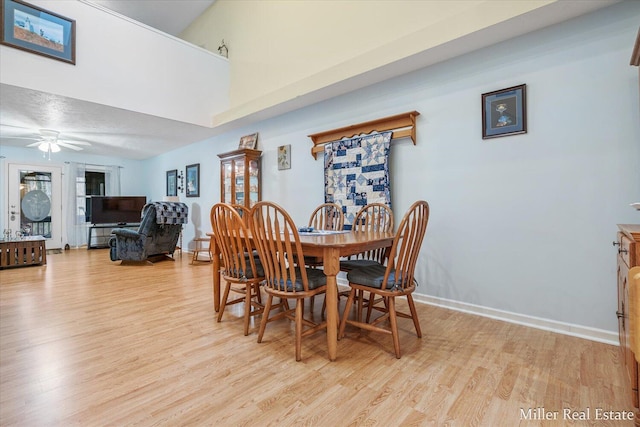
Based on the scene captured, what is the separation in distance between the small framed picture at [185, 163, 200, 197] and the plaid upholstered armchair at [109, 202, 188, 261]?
3.09 ft

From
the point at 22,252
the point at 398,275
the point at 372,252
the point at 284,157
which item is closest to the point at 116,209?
the point at 22,252

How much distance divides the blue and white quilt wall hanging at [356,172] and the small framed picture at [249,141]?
5.11 feet

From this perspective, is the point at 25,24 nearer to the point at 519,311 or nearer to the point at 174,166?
the point at 174,166

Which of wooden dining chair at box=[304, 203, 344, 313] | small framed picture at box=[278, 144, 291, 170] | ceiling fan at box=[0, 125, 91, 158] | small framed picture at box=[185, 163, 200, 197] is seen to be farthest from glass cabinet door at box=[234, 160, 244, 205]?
ceiling fan at box=[0, 125, 91, 158]

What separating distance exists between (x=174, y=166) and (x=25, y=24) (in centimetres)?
360

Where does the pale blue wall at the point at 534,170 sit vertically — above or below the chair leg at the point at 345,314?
above

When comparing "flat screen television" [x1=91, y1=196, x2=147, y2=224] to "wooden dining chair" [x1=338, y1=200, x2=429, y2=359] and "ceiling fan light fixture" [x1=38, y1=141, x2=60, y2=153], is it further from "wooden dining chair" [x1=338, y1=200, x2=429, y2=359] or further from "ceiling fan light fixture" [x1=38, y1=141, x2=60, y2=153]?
"wooden dining chair" [x1=338, y1=200, x2=429, y2=359]

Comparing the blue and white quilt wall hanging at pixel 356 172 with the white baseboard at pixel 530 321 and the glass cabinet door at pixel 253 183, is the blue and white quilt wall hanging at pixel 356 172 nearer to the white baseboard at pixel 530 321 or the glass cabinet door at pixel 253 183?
the white baseboard at pixel 530 321

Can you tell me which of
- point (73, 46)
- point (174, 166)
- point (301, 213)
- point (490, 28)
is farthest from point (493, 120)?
point (174, 166)

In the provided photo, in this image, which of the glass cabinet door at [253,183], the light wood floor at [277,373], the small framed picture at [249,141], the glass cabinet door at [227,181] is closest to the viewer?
the light wood floor at [277,373]

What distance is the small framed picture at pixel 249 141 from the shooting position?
4.75 meters

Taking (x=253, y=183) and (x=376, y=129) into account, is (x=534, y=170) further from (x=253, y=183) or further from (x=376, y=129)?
(x=253, y=183)

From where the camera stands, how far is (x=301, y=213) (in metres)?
4.14

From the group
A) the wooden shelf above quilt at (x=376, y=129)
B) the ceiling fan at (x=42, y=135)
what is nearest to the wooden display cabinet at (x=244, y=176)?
the wooden shelf above quilt at (x=376, y=129)
